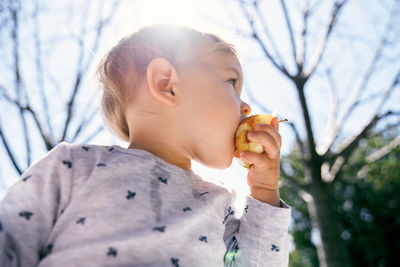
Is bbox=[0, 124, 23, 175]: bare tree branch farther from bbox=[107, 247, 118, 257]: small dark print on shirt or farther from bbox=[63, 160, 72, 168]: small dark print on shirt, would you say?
bbox=[107, 247, 118, 257]: small dark print on shirt

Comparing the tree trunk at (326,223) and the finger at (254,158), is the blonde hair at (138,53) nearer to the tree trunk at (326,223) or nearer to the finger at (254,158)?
the finger at (254,158)

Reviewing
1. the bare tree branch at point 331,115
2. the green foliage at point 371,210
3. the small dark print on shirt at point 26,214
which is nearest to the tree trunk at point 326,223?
the bare tree branch at point 331,115

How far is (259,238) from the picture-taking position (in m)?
1.48

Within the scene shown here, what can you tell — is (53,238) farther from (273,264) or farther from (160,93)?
(273,264)

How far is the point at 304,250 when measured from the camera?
16781 millimetres

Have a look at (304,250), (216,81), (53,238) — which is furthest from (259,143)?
(304,250)

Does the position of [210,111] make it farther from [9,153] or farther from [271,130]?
[9,153]

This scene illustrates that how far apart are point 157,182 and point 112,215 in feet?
0.71

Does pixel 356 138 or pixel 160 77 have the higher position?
pixel 160 77

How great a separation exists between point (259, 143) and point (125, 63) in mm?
672

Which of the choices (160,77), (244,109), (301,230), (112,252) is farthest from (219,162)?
(301,230)

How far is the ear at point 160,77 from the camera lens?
4.86ft

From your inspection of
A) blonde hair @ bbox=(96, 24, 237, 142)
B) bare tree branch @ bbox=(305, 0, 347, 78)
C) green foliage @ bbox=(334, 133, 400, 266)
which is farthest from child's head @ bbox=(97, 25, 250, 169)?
green foliage @ bbox=(334, 133, 400, 266)

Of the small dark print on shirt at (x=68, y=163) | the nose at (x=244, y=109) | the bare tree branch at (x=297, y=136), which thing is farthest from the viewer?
the bare tree branch at (x=297, y=136)
